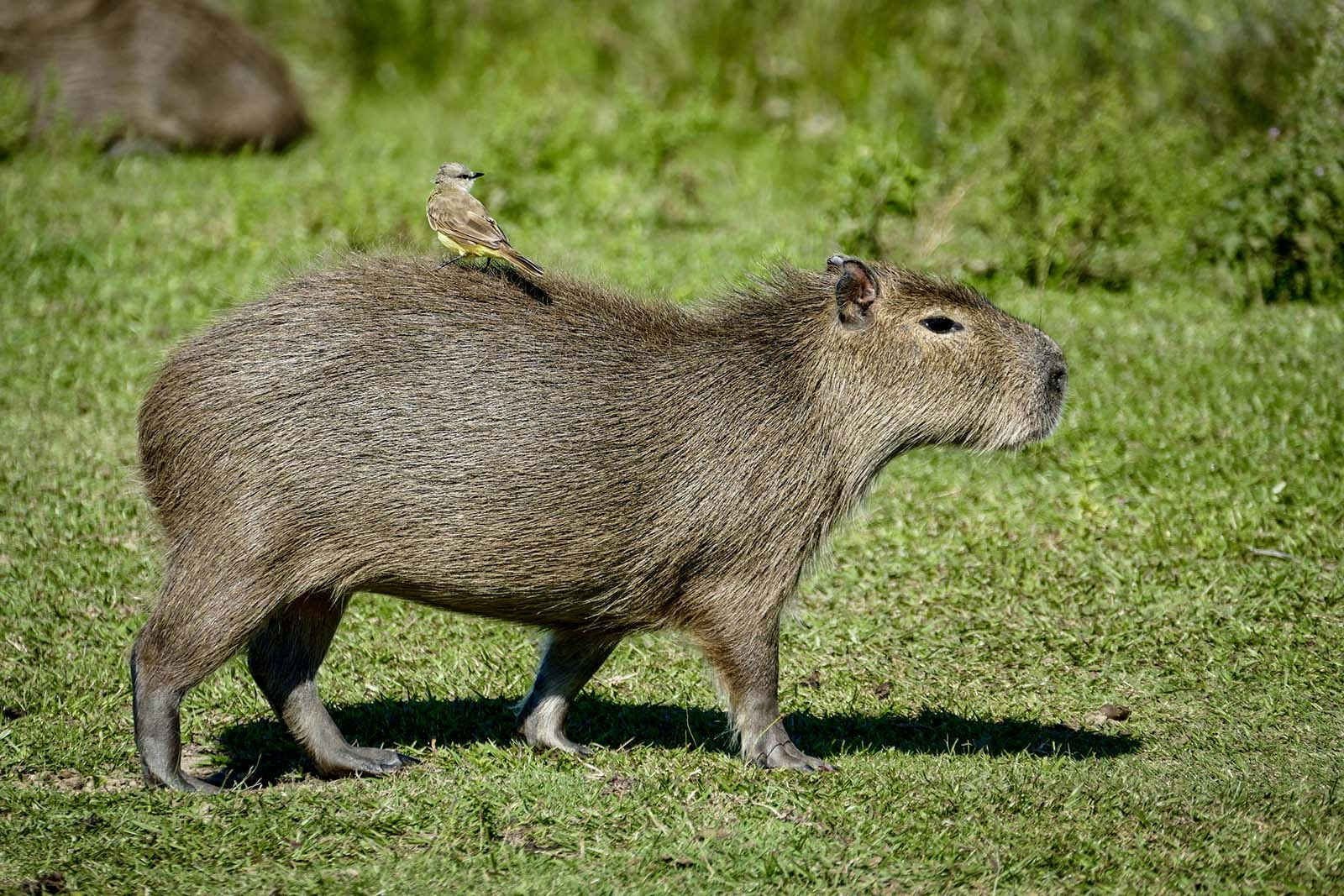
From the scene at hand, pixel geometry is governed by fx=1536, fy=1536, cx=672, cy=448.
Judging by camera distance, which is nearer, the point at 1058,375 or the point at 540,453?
the point at 540,453

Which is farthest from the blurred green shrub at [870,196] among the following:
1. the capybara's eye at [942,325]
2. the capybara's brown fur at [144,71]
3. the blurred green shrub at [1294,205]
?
the capybara's brown fur at [144,71]

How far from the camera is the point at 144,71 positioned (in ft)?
34.0

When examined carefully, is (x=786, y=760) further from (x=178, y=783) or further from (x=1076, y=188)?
(x=1076, y=188)

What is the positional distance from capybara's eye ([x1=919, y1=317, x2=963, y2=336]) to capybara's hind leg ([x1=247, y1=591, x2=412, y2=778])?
1846 millimetres

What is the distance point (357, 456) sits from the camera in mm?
3926

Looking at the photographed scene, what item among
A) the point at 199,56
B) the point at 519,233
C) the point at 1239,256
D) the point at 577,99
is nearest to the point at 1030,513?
the point at 1239,256

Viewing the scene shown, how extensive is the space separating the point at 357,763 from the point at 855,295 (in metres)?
1.93

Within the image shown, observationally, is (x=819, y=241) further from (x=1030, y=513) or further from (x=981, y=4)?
(x=981, y=4)

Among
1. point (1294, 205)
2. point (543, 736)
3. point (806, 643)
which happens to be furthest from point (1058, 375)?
point (1294, 205)

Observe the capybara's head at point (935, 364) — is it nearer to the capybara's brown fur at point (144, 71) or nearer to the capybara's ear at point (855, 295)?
the capybara's ear at point (855, 295)

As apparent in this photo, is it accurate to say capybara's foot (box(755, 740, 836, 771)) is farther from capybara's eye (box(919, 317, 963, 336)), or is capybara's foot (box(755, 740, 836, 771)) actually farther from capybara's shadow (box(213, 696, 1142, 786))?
capybara's eye (box(919, 317, 963, 336))

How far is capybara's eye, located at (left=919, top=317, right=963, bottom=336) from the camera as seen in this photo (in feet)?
14.6

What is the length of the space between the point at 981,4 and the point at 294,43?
6153mm

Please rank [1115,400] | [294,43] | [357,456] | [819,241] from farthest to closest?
[294,43] → [819,241] → [1115,400] → [357,456]
